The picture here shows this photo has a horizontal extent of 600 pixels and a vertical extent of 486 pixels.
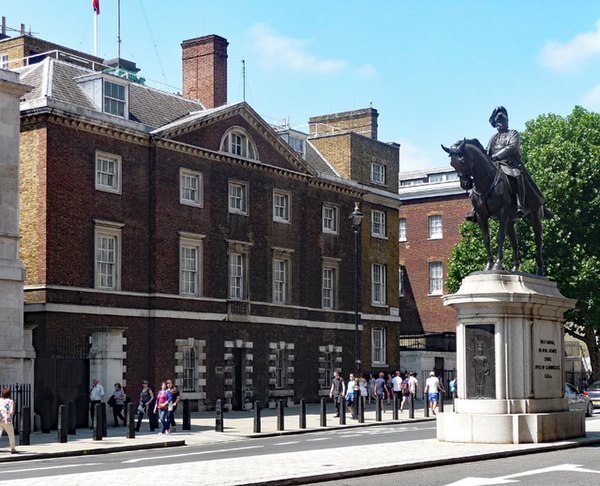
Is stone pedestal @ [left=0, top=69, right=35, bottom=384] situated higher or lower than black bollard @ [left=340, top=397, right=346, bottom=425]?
higher

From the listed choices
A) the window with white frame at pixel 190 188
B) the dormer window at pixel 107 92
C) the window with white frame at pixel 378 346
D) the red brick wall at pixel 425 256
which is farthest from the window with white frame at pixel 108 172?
the red brick wall at pixel 425 256

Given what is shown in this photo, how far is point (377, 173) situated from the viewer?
62094mm

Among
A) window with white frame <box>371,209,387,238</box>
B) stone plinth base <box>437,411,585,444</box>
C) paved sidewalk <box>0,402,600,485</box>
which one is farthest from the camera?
window with white frame <box>371,209,387,238</box>

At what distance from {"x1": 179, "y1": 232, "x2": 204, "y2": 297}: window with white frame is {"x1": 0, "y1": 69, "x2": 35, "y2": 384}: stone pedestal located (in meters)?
12.4

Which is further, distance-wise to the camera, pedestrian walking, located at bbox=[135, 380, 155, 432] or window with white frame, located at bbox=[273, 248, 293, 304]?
window with white frame, located at bbox=[273, 248, 293, 304]

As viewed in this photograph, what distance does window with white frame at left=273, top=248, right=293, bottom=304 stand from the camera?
52438 mm

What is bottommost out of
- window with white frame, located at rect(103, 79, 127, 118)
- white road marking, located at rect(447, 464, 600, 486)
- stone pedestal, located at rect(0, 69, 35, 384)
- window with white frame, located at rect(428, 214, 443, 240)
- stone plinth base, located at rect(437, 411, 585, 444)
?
white road marking, located at rect(447, 464, 600, 486)

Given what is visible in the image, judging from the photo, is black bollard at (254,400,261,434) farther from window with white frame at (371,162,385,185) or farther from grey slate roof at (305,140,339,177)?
window with white frame at (371,162,385,185)

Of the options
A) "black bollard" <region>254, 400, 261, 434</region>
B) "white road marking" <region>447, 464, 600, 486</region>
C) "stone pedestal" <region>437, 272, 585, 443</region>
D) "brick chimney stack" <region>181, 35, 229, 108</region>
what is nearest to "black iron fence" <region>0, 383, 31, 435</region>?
"black bollard" <region>254, 400, 261, 434</region>

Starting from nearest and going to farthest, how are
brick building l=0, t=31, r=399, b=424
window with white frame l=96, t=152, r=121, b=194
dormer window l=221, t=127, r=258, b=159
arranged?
brick building l=0, t=31, r=399, b=424
window with white frame l=96, t=152, r=121, b=194
dormer window l=221, t=127, r=258, b=159

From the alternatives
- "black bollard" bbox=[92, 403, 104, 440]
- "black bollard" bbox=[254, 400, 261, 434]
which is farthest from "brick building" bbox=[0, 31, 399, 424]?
"black bollard" bbox=[254, 400, 261, 434]

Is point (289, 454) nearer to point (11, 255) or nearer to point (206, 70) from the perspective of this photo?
point (11, 255)

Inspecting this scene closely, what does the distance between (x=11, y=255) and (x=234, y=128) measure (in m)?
17.2

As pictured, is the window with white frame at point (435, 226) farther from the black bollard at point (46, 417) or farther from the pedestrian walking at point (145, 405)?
the black bollard at point (46, 417)
